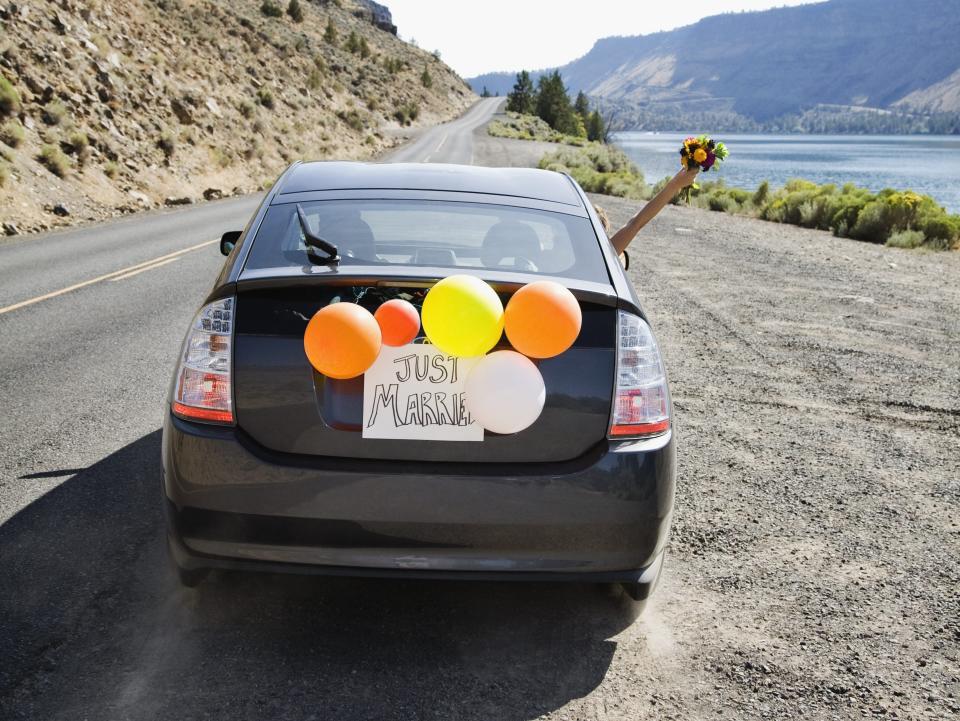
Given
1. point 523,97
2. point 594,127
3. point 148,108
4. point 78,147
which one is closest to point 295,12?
point 523,97

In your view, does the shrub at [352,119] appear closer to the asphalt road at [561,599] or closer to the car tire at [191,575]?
the asphalt road at [561,599]

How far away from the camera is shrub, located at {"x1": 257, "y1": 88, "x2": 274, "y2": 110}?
44684 millimetres

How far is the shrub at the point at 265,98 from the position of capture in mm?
44684

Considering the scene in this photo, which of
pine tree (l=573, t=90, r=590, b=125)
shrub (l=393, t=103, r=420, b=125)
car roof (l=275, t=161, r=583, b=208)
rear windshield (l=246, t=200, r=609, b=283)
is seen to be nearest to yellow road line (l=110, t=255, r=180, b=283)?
car roof (l=275, t=161, r=583, b=208)

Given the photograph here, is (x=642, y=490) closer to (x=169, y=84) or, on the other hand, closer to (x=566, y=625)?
(x=566, y=625)

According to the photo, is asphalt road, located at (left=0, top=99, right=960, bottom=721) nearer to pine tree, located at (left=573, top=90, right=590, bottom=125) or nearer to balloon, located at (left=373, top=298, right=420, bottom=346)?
balloon, located at (left=373, top=298, right=420, bottom=346)

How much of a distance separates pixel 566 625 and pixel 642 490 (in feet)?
2.44

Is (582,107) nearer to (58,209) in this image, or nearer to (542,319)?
(58,209)

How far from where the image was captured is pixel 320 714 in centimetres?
256

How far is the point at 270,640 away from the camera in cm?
296

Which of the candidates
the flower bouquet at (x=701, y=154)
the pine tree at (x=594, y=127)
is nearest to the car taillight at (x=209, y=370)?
the flower bouquet at (x=701, y=154)

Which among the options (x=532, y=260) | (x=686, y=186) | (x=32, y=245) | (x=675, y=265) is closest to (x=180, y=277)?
(x=32, y=245)

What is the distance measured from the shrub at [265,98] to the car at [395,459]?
148 feet

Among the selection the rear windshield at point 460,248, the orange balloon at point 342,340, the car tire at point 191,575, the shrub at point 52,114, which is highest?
the shrub at point 52,114
